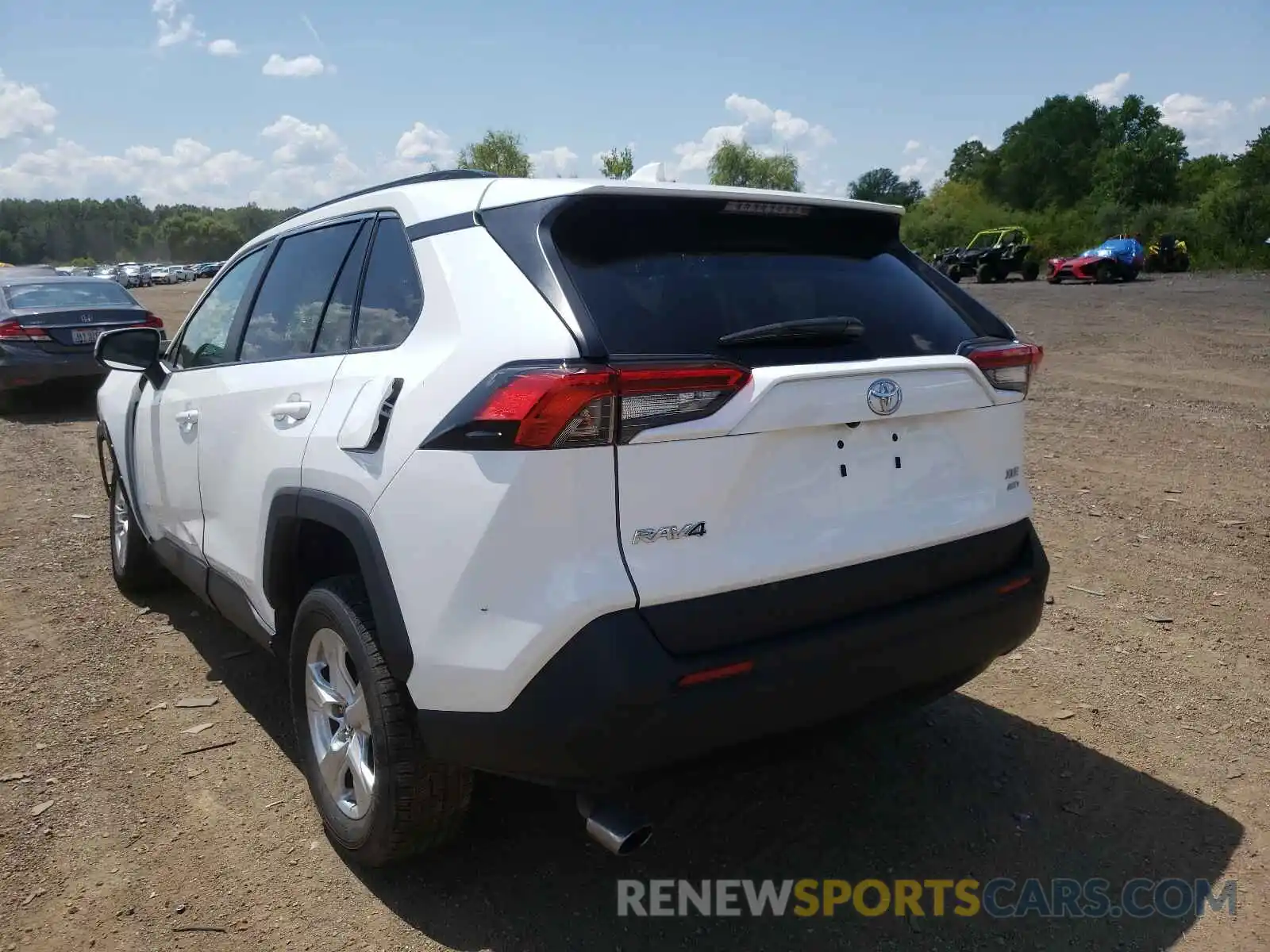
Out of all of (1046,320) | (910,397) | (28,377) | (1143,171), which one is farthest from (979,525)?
(1143,171)

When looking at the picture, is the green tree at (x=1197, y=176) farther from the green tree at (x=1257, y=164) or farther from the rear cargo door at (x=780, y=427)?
the rear cargo door at (x=780, y=427)

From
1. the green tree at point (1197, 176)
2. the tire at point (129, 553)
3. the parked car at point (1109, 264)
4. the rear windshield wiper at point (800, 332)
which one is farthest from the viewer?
the green tree at point (1197, 176)

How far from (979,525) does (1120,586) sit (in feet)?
8.14

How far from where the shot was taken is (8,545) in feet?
19.8

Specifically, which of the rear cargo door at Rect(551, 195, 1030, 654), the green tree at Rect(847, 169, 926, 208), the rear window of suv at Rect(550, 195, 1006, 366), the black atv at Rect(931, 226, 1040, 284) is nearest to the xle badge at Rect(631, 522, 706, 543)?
the rear cargo door at Rect(551, 195, 1030, 654)

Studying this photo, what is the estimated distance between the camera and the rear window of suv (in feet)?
7.55

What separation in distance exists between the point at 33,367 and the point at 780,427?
35.3ft

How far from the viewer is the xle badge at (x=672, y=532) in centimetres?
216

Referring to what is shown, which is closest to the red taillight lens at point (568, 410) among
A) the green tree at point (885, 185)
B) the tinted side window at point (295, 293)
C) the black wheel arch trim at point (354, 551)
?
the black wheel arch trim at point (354, 551)

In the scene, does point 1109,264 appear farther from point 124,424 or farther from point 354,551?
point 354,551

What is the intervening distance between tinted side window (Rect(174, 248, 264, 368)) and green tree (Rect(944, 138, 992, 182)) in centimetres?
8899

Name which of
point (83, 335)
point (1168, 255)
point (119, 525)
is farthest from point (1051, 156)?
point (119, 525)

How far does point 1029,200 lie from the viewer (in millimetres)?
78375

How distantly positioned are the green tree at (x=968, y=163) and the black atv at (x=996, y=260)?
5303cm
